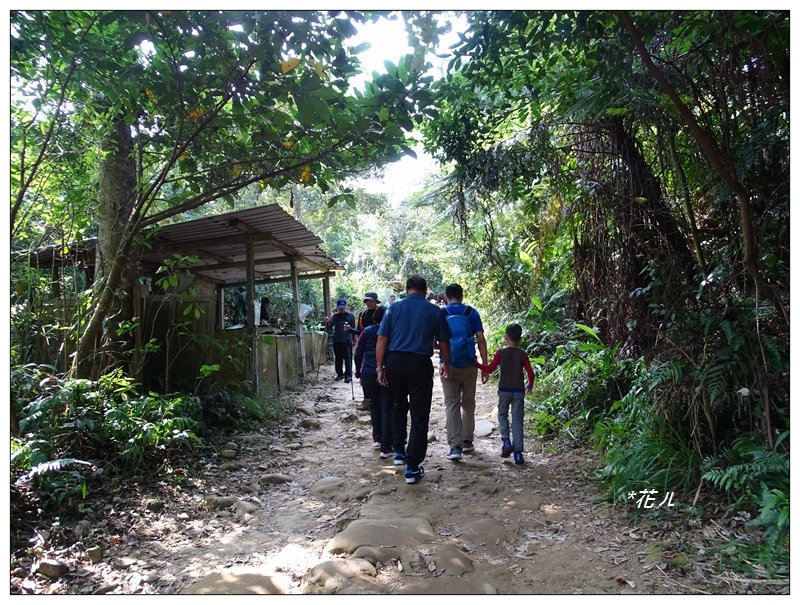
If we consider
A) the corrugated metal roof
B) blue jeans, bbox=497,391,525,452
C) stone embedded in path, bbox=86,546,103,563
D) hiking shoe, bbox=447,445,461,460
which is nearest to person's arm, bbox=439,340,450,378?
blue jeans, bbox=497,391,525,452

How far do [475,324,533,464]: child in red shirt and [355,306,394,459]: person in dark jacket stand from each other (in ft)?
3.81

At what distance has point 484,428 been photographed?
6.73 meters

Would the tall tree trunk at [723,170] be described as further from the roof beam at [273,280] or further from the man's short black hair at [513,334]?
the roof beam at [273,280]

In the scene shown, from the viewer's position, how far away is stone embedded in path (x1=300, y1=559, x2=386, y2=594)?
2.68 metres

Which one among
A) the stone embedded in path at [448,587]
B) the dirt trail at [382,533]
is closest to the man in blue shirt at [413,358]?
the dirt trail at [382,533]

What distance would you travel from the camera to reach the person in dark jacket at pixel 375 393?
5.47m

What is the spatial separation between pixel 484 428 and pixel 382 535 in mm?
3672

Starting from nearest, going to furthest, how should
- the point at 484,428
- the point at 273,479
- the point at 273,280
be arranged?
1. the point at 273,479
2. the point at 484,428
3. the point at 273,280

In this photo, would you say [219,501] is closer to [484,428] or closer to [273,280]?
[484,428]

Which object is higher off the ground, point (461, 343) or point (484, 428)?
point (461, 343)

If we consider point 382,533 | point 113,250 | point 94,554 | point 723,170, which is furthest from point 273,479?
point 723,170

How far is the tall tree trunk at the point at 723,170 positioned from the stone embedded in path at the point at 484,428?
3.66 metres

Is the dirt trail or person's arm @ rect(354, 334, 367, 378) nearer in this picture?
the dirt trail

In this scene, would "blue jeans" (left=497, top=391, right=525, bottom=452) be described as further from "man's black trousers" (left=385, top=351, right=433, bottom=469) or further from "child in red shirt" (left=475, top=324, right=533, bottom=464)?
"man's black trousers" (left=385, top=351, right=433, bottom=469)
